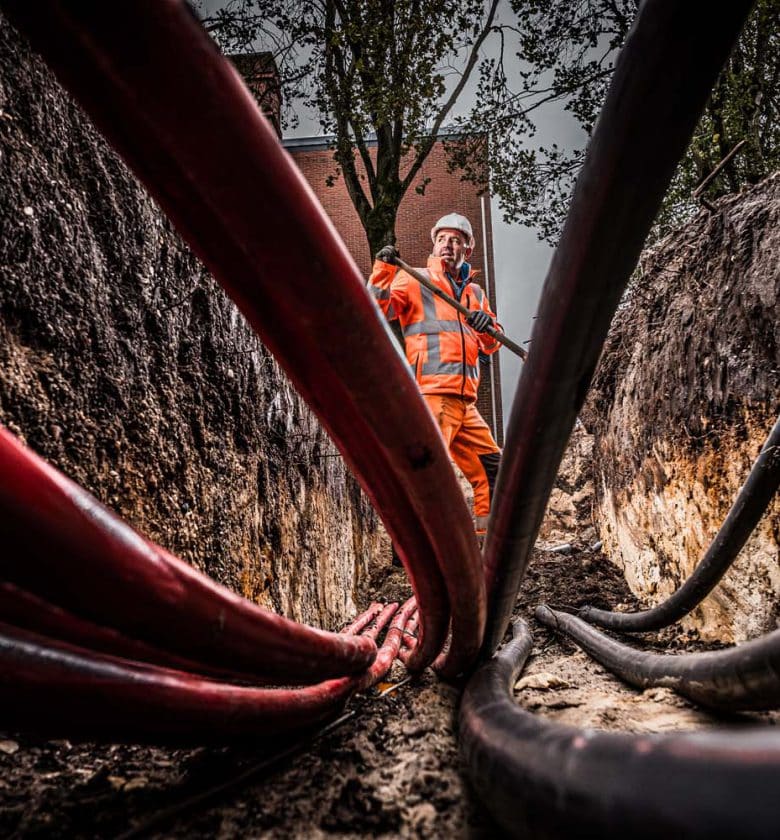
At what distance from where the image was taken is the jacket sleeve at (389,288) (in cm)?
295

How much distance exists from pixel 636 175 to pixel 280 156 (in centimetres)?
37

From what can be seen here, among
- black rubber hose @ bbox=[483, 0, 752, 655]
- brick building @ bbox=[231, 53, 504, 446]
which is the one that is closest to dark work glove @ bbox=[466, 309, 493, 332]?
black rubber hose @ bbox=[483, 0, 752, 655]

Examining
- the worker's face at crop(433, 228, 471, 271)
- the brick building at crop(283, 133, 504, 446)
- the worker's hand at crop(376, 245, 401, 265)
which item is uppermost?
the brick building at crop(283, 133, 504, 446)

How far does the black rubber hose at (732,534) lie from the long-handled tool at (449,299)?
2089 millimetres

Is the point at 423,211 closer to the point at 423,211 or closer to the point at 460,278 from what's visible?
the point at 423,211

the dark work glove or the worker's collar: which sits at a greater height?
the worker's collar

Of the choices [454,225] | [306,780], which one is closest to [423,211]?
[454,225]

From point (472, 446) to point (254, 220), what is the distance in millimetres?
2910

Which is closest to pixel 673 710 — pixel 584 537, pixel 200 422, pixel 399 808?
pixel 399 808

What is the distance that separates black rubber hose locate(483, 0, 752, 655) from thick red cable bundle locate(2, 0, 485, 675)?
14 cm

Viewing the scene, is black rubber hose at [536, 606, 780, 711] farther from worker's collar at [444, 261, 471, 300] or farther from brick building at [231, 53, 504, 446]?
brick building at [231, 53, 504, 446]

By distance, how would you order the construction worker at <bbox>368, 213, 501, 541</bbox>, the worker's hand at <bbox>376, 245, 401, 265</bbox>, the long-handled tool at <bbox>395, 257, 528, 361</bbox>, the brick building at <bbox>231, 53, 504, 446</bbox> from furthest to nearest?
the brick building at <bbox>231, 53, 504, 446</bbox>, the long-handled tool at <bbox>395, 257, 528, 361</bbox>, the construction worker at <bbox>368, 213, 501, 541</bbox>, the worker's hand at <bbox>376, 245, 401, 265</bbox>

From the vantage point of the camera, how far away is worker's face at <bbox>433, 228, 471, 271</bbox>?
363cm

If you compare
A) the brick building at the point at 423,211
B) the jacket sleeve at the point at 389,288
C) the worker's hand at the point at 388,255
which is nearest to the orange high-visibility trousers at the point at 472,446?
the jacket sleeve at the point at 389,288
